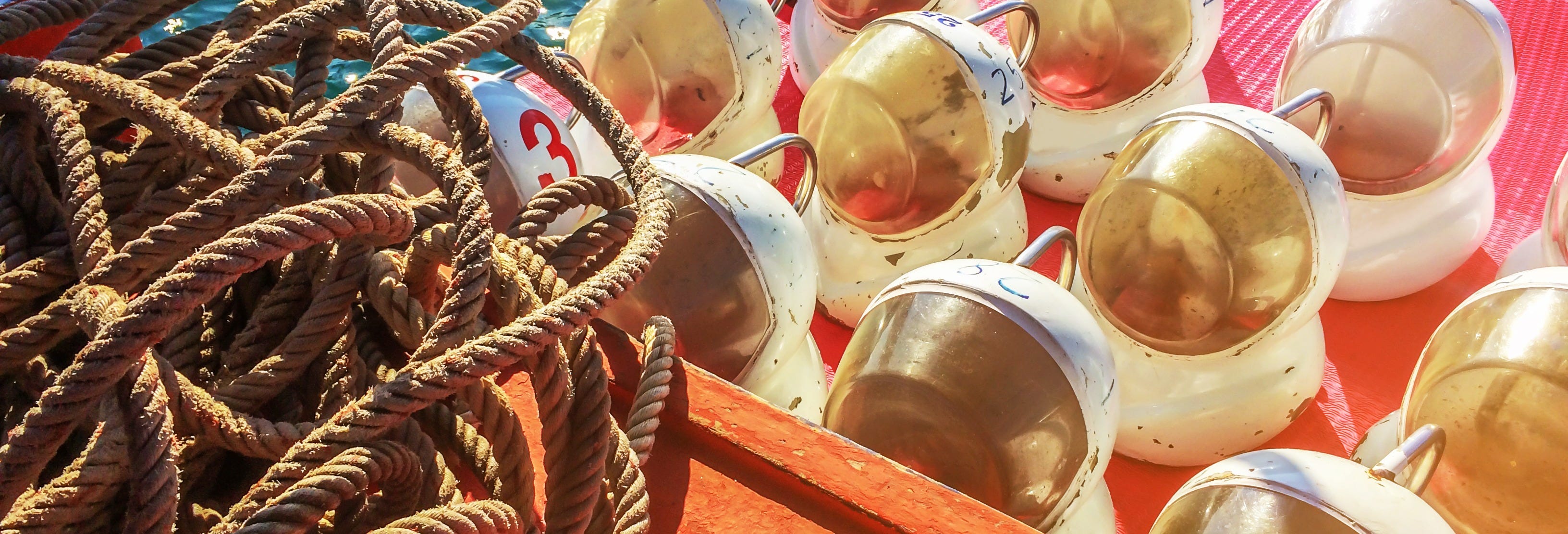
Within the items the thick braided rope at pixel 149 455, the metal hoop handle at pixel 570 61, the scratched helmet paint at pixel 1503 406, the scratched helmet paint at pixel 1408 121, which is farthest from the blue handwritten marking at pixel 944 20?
the thick braided rope at pixel 149 455

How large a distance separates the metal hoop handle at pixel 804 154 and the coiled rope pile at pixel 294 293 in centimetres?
48

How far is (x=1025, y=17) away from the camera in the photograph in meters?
1.86

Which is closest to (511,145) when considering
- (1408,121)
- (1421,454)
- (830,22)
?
(830,22)

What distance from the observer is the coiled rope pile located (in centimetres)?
53

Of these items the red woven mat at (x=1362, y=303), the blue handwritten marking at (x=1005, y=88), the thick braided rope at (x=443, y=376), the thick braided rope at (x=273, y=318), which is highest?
the thick braided rope at (x=443, y=376)

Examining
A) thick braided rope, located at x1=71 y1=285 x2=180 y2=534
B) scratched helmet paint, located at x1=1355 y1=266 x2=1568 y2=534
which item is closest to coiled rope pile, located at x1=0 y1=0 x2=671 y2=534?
thick braided rope, located at x1=71 y1=285 x2=180 y2=534

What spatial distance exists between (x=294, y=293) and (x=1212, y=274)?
1.02 metres

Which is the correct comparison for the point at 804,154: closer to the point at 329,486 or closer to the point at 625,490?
the point at 625,490

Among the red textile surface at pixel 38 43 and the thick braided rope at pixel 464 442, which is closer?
the thick braided rope at pixel 464 442

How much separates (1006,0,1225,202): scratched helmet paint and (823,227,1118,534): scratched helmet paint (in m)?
0.78

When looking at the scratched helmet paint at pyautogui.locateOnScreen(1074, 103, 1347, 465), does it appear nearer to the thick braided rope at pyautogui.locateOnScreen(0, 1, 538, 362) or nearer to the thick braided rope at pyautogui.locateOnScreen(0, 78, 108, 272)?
the thick braided rope at pyautogui.locateOnScreen(0, 1, 538, 362)

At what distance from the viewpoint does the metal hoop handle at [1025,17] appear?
164 cm

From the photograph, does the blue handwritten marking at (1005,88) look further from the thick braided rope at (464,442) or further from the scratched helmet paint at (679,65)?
the thick braided rope at (464,442)

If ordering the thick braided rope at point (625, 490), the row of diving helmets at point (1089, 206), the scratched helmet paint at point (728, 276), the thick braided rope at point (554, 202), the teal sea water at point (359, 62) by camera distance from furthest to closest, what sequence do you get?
the teal sea water at point (359, 62), the row of diving helmets at point (1089, 206), the scratched helmet paint at point (728, 276), the thick braided rope at point (554, 202), the thick braided rope at point (625, 490)
